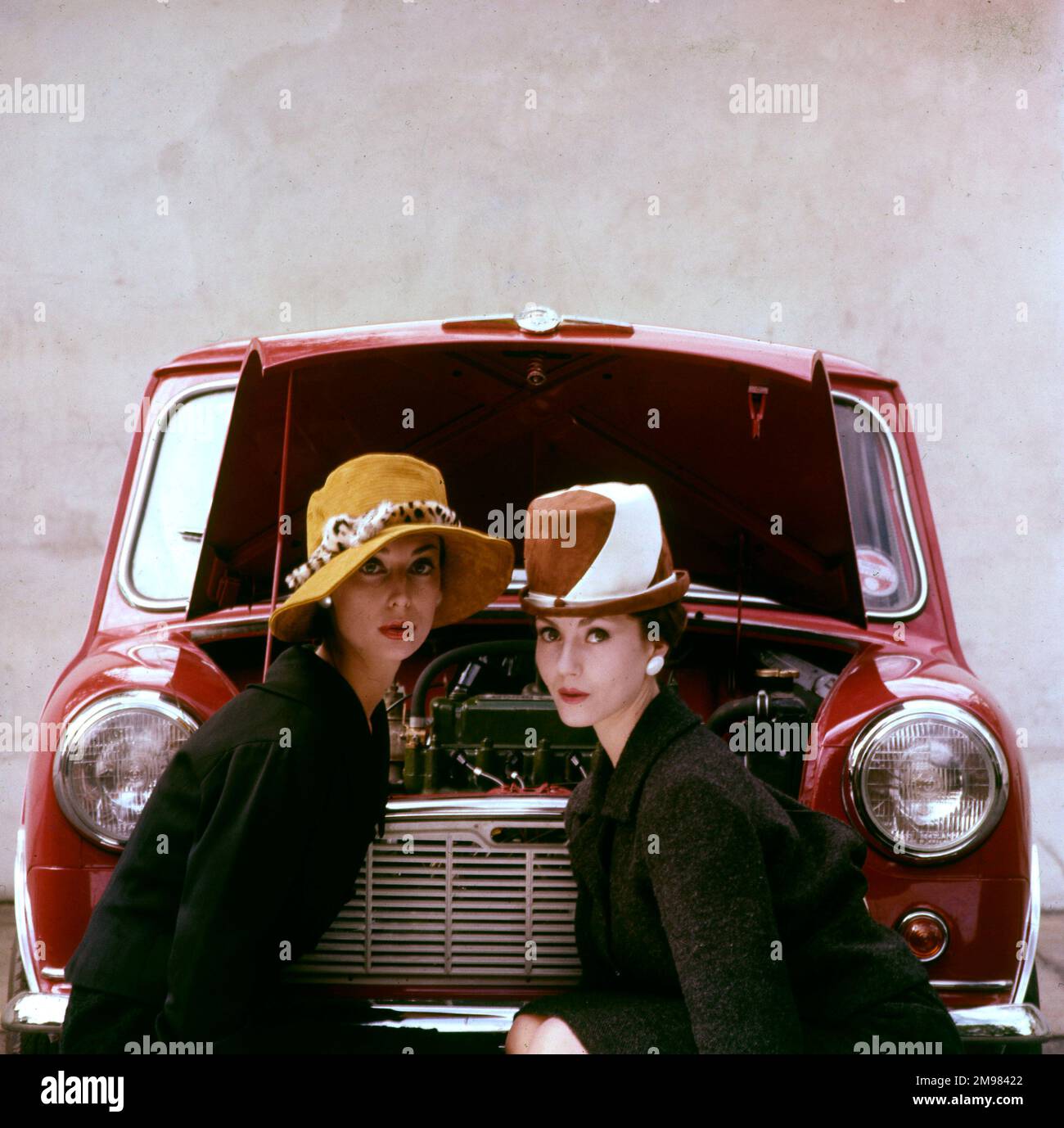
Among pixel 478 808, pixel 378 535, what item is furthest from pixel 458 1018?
pixel 378 535

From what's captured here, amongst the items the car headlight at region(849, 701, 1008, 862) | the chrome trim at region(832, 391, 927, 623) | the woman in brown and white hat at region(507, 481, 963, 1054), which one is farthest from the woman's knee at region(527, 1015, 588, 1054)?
the chrome trim at region(832, 391, 927, 623)

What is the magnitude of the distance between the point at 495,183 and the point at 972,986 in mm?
4333

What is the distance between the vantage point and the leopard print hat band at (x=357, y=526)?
1.93 m

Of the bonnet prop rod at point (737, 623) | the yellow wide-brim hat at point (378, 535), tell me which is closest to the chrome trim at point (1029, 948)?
the bonnet prop rod at point (737, 623)

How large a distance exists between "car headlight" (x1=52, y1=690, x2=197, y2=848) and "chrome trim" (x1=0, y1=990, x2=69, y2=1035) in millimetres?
289

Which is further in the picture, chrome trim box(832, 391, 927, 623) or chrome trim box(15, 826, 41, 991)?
chrome trim box(832, 391, 927, 623)

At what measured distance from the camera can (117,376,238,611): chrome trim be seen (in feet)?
9.77

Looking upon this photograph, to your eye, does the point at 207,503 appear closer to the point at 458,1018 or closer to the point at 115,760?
the point at 115,760

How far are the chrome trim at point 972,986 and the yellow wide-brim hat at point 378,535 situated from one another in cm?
107

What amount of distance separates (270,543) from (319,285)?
295cm

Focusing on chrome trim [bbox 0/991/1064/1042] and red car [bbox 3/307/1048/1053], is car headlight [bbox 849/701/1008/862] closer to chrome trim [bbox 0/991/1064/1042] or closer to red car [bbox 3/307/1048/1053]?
red car [bbox 3/307/1048/1053]

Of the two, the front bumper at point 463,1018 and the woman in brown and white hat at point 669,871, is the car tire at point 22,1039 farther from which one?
the woman in brown and white hat at point 669,871

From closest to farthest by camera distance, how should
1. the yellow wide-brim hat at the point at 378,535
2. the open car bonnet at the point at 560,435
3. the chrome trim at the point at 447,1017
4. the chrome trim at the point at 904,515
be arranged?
the yellow wide-brim hat at the point at 378,535, the chrome trim at the point at 447,1017, the open car bonnet at the point at 560,435, the chrome trim at the point at 904,515
